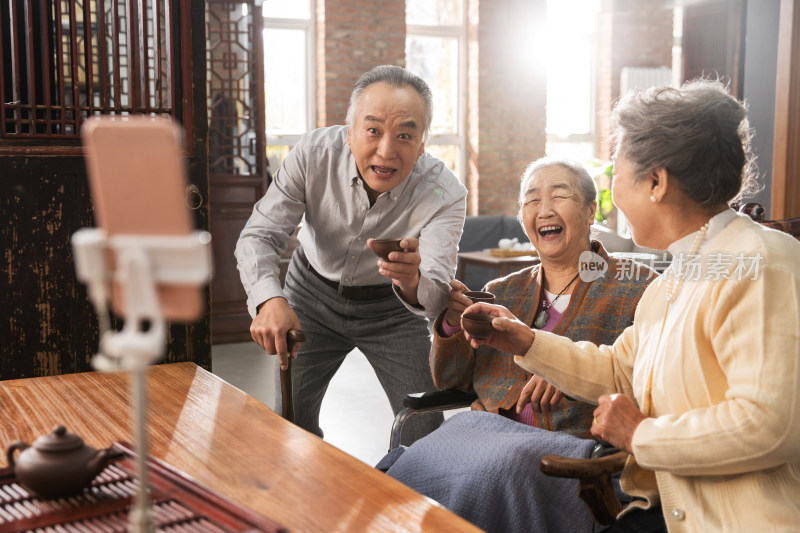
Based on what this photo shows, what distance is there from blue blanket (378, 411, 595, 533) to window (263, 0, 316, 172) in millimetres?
5909

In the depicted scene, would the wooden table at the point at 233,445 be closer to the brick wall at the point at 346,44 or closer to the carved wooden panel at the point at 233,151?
the carved wooden panel at the point at 233,151

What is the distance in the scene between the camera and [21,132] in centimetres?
251

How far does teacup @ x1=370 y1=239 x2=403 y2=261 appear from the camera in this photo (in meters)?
1.80

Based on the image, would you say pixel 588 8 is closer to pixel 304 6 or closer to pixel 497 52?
pixel 497 52

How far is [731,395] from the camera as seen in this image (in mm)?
1309

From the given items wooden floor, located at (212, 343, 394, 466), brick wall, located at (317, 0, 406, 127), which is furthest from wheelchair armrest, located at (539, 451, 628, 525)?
brick wall, located at (317, 0, 406, 127)

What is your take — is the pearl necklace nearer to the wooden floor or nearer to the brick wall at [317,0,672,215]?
the wooden floor

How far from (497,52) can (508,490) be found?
23.1 ft

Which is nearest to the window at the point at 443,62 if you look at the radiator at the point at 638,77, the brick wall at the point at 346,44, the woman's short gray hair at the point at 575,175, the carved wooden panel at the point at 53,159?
the brick wall at the point at 346,44

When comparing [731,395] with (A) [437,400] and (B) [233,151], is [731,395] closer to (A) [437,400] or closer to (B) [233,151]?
(A) [437,400]

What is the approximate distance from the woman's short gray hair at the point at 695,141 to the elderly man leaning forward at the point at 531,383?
63 cm

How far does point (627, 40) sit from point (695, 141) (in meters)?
7.97

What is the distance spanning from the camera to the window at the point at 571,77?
8859mm

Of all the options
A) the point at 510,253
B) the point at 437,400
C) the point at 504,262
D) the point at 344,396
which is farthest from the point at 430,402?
the point at 510,253
